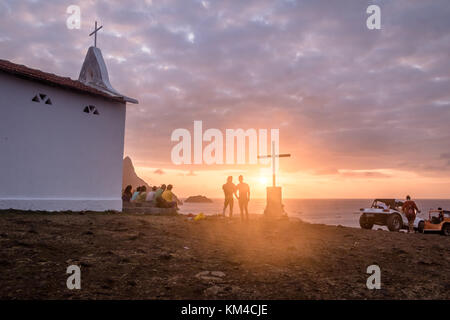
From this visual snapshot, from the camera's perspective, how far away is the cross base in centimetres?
1905

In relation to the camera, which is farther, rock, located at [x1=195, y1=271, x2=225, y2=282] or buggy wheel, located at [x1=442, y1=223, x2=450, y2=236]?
buggy wheel, located at [x1=442, y1=223, x2=450, y2=236]

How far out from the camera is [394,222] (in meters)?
17.1

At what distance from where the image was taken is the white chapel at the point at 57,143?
1307 cm

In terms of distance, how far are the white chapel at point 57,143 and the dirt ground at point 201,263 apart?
7.75 feet

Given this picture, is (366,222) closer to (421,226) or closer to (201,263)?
(421,226)

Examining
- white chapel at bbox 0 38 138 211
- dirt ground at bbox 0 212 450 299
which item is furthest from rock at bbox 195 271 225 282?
white chapel at bbox 0 38 138 211

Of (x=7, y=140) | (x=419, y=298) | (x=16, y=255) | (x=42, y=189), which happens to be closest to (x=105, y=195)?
(x=42, y=189)

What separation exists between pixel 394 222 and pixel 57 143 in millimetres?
16367

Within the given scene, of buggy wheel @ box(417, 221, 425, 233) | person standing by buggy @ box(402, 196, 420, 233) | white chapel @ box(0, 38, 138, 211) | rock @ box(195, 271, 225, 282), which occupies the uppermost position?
white chapel @ box(0, 38, 138, 211)

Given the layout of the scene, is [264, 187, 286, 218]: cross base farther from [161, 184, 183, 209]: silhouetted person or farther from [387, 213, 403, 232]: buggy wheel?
[387, 213, 403, 232]: buggy wheel

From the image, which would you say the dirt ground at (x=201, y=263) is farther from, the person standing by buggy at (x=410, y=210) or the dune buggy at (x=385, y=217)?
the dune buggy at (x=385, y=217)

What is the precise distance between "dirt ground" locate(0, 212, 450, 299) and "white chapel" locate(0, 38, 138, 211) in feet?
7.75

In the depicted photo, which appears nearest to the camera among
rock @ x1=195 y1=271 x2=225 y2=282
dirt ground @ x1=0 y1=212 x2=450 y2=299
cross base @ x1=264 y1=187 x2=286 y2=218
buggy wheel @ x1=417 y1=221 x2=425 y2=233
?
dirt ground @ x1=0 y1=212 x2=450 y2=299

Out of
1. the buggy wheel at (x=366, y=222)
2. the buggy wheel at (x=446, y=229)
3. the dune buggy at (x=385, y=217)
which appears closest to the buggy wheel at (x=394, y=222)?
the dune buggy at (x=385, y=217)
